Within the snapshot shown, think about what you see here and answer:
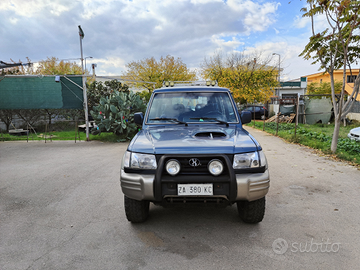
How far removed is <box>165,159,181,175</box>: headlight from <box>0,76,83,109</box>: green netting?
32.9 feet

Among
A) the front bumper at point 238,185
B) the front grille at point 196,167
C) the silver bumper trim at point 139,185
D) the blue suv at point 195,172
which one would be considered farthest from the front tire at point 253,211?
the silver bumper trim at point 139,185

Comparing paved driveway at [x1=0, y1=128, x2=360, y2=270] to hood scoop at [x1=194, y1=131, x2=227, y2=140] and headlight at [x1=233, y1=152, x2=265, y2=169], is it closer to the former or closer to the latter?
headlight at [x1=233, y1=152, x2=265, y2=169]

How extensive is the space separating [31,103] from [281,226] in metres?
11.6

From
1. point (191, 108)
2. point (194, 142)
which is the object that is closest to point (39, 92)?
point (191, 108)

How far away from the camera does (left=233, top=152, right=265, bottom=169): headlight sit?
121 inches

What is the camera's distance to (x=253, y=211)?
135 inches

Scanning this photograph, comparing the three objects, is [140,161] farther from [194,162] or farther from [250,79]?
[250,79]

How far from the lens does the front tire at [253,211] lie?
3.42 metres

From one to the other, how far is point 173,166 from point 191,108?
155cm

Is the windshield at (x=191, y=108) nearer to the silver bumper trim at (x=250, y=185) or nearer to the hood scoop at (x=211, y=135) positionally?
the hood scoop at (x=211, y=135)

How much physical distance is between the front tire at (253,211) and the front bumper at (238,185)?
12.6 inches

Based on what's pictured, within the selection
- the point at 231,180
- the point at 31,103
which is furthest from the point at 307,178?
the point at 31,103

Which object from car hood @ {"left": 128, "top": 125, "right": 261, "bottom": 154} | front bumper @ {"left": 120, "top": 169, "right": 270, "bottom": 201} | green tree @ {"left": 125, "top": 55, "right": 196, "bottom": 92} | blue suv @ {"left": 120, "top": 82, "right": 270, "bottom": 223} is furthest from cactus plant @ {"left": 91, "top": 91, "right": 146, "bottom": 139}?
green tree @ {"left": 125, "top": 55, "right": 196, "bottom": 92}

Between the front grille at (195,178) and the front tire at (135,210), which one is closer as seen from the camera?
the front grille at (195,178)
